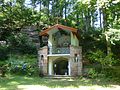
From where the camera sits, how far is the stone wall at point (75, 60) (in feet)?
93.8

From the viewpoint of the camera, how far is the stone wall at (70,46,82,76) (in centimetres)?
2858

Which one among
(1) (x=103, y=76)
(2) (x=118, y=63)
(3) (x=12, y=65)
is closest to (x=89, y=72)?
(1) (x=103, y=76)

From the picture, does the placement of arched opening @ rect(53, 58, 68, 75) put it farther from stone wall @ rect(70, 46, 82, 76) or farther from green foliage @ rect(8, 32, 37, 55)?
green foliage @ rect(8, 32, 37, 55)

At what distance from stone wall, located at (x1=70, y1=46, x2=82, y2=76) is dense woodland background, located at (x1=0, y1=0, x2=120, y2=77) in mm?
1476

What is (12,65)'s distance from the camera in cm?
2834

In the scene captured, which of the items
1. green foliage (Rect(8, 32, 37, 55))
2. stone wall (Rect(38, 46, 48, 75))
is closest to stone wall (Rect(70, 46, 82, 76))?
stone wall (Rect(38, 46, 48, 75))

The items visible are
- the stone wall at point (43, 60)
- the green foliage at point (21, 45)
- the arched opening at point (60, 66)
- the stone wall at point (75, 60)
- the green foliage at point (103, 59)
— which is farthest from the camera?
the green foliage at point (21, 45)

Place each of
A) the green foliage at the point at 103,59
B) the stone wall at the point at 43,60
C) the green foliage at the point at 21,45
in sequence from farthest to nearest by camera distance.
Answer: the green foliage at the point at 21,45 → the stone wall at the point at 43,60 → the green foliage at the point at 103,59

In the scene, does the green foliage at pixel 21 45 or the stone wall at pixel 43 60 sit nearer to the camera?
the stone wall at pixel 43 60

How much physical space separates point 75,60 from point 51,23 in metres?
9.98

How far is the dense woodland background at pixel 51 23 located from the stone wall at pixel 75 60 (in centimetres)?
148

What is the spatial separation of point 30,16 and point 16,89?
1921cm

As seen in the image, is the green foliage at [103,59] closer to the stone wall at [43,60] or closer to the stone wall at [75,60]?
the stone wall at [75,60]

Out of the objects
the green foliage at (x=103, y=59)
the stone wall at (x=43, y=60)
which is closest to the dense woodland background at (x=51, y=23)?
the green foliage at (x=103, y=59)
